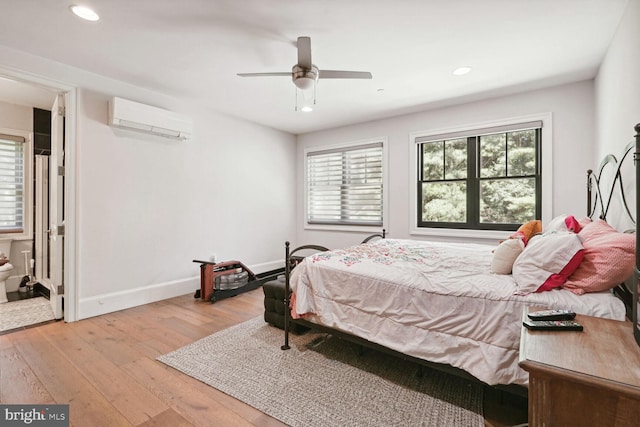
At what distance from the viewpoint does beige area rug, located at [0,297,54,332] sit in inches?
121

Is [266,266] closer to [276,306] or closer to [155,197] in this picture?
[155,197]

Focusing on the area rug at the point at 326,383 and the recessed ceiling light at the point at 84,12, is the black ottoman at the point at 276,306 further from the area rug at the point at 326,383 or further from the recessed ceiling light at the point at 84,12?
the recessed ceiling light at the point at 84,12

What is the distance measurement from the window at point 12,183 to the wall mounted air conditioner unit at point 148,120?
210cm

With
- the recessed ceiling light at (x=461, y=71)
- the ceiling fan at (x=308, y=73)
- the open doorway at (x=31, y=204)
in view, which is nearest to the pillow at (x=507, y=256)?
the ceiling fan at (x=308, y=73)

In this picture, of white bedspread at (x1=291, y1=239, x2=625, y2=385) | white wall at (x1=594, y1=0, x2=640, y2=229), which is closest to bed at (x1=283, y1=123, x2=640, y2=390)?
white bedspread at (x1=291, y1=239, x2=625, y2=385)

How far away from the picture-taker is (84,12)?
216cm

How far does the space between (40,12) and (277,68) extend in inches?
72.7

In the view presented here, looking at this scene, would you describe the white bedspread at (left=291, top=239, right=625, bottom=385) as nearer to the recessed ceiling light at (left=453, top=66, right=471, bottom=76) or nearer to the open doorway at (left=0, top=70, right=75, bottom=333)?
the recessed ceiling light at (left=453, top=66, right=471, bottom=76)

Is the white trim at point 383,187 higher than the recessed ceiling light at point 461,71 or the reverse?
the reverse

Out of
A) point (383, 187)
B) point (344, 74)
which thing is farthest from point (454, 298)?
point (383, 187)

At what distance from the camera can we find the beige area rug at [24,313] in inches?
121

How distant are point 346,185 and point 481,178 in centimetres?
220

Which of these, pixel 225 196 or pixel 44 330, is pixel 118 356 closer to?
pixel 44 330

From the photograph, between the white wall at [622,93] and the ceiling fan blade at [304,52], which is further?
the ceiling fan blade at [304,52]
